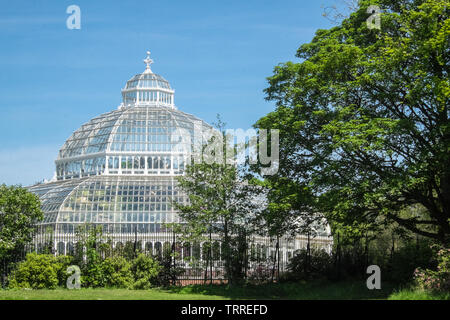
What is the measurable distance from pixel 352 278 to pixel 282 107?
9677 millimetres

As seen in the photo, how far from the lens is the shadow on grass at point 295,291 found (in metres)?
22.6

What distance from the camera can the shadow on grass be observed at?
22562 mm

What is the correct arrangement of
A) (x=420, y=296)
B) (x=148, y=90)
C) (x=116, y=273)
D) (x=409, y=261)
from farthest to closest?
(x=148, y=90)
(x=116, y=273)
(x=409, y=261)
(x=420, y=296)

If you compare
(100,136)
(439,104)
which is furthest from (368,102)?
(100,136)

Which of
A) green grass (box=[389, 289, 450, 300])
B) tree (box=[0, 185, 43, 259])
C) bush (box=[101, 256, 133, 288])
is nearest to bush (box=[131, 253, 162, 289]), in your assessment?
bush (box=[101, 256, 133, 288])

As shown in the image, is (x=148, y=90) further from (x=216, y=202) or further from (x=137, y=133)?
(x=216, y=202)

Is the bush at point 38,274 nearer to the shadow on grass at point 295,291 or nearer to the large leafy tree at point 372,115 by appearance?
the shadow on grass at point 295,291

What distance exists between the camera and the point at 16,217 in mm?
30750

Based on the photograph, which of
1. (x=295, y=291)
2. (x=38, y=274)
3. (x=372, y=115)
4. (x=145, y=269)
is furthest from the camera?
(x=145, y=269)

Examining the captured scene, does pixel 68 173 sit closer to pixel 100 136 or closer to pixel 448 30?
pixel 100 136

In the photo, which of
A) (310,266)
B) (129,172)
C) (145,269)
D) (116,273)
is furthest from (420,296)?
(129,172)

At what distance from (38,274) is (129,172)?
31215 mm

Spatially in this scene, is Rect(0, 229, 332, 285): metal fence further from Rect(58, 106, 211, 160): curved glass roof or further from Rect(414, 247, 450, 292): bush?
Rect(58, 106, 211, 160): curved glass roof

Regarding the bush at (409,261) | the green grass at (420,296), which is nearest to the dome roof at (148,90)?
the bush at (409,261)
